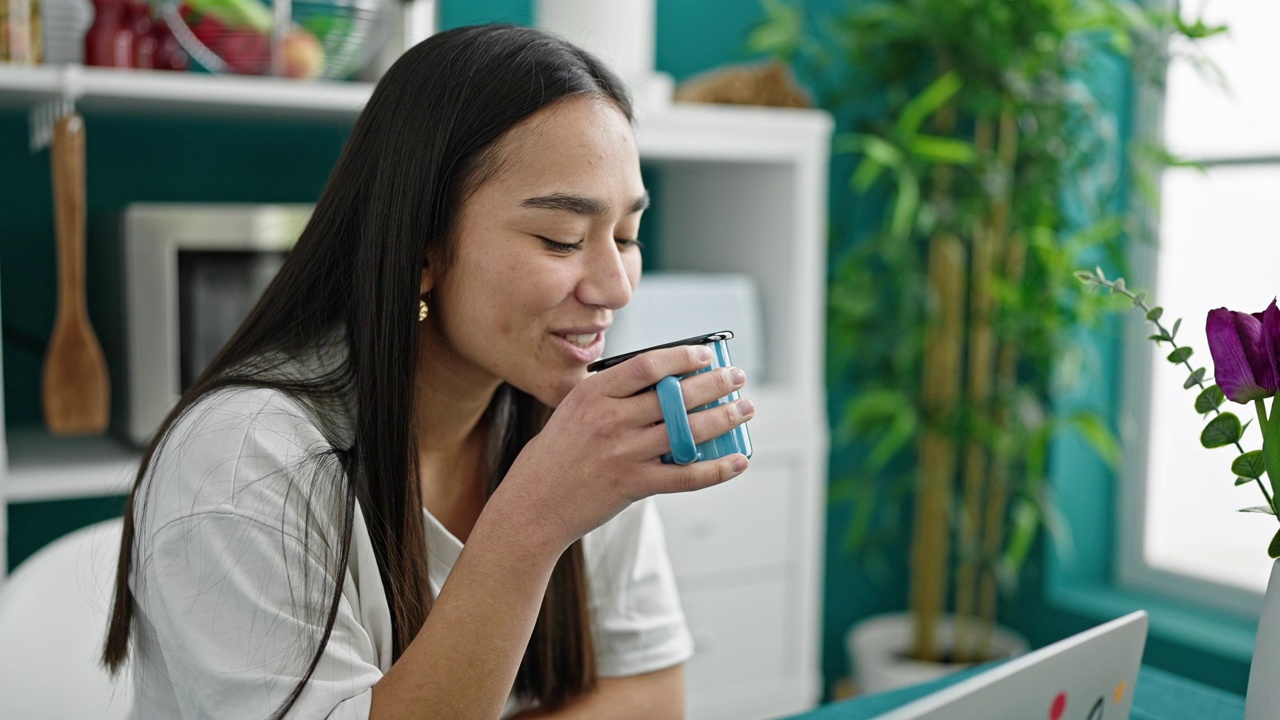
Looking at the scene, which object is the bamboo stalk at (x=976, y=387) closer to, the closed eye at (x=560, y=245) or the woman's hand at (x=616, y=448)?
the closed eye at (x=560, y=245)

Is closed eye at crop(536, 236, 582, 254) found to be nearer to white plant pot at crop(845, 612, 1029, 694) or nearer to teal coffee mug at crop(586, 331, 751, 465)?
teal coffee mug at crop(586, 331, 751, 465)

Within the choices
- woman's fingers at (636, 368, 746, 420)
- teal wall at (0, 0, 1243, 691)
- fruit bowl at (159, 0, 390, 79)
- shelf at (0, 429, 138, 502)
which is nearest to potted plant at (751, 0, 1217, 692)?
teal wall at (0, 0, 1243, 691)

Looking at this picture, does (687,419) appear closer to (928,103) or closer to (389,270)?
(389,270)

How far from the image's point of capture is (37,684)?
1008 mm

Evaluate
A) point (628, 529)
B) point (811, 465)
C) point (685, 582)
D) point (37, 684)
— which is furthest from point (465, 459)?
point (811, 465)

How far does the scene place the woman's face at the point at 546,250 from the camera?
3.05ft

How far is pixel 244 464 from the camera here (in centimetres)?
84

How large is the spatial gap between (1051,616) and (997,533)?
0.31 metres

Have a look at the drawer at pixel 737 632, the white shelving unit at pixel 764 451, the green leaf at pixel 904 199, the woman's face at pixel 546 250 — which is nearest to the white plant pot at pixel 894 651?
the white shelving unit at pixel 764 451

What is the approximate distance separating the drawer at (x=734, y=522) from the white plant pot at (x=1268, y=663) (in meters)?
1.33

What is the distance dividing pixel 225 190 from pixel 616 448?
1556 mm

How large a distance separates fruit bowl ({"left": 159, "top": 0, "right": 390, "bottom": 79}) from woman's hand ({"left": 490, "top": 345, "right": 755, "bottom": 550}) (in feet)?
3.89

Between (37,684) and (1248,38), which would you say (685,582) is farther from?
(1248,38)

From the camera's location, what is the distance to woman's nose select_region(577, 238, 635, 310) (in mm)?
944
